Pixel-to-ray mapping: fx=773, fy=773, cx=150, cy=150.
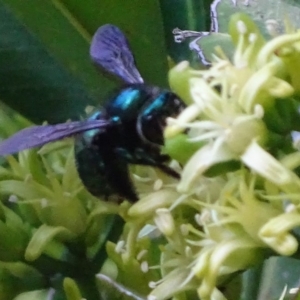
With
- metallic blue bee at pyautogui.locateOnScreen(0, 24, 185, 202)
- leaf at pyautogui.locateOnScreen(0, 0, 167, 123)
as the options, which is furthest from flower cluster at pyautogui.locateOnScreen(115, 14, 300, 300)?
leaf at pyautogui.locateOnScreen(0, 0, 167, 123)

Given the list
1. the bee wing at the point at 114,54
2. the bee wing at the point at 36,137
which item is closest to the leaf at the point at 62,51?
the bee wing at the point at 114,54

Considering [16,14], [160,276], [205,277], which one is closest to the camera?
[205,277]

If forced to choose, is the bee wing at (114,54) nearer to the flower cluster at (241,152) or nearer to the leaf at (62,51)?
the leaf at (62,51)

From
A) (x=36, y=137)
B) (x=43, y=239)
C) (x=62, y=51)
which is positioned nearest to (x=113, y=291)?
(x=43, y=239)

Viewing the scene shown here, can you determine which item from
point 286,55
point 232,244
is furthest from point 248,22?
point 232,244

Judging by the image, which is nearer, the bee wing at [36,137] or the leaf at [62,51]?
the bee wing at [36,137]

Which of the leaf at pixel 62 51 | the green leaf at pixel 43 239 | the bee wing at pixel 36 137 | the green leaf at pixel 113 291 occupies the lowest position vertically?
the green leaf at pixel 113 291

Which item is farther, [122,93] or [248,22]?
[122,93]

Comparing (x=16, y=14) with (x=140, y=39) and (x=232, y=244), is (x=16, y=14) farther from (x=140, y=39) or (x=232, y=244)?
(x=232, y=244)

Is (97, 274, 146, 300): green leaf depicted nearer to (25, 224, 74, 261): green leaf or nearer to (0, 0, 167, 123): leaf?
(25, 224, 74, 261): green leaf

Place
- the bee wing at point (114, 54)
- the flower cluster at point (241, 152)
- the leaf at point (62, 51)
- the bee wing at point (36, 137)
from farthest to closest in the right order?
the leaf at point (62, 51)
the bee wing at point (114, 54)
the bee wing at point (36, 137)
the flower cluster at point (241, 152)
